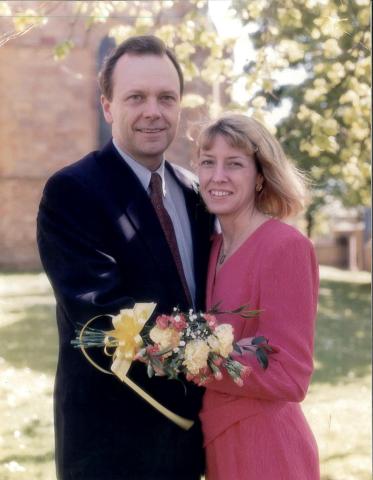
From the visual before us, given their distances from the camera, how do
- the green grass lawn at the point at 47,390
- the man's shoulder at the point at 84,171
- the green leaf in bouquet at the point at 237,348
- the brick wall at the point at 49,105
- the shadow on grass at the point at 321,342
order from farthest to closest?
the brick wall at the point at 49,105 → the shadow on grass at the point at 321,342 → the green grass lawn at the point at 47,390 → the man's shoulder at the point at 84,171 → the green leaf in bouquet at the point at 237,348

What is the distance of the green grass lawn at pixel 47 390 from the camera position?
5.57 meters

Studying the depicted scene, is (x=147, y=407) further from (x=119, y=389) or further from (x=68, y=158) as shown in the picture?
(x=68, y=158)

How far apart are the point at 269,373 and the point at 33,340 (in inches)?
287

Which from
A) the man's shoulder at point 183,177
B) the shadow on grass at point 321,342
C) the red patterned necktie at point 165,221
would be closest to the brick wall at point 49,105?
the shadow on grass at point 321,342

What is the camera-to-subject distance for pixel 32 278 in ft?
20.2

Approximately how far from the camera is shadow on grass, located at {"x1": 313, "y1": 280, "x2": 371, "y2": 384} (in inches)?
372

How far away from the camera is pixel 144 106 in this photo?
299cm

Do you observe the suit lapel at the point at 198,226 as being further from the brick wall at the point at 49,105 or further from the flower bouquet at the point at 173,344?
the brick wall at the point at 49,105

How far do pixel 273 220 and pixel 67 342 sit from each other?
2.89 ft

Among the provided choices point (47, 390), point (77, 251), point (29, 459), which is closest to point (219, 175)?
point (77, 251)

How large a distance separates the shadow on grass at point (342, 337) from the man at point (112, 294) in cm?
619

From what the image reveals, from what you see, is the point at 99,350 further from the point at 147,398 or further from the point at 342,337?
the point at 342,337

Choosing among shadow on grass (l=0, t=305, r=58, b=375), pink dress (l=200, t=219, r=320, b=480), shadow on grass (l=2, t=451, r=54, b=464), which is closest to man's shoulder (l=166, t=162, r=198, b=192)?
pink dress (l=200, t=219, r=320, b=480)

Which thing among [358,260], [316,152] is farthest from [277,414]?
[358,260]
